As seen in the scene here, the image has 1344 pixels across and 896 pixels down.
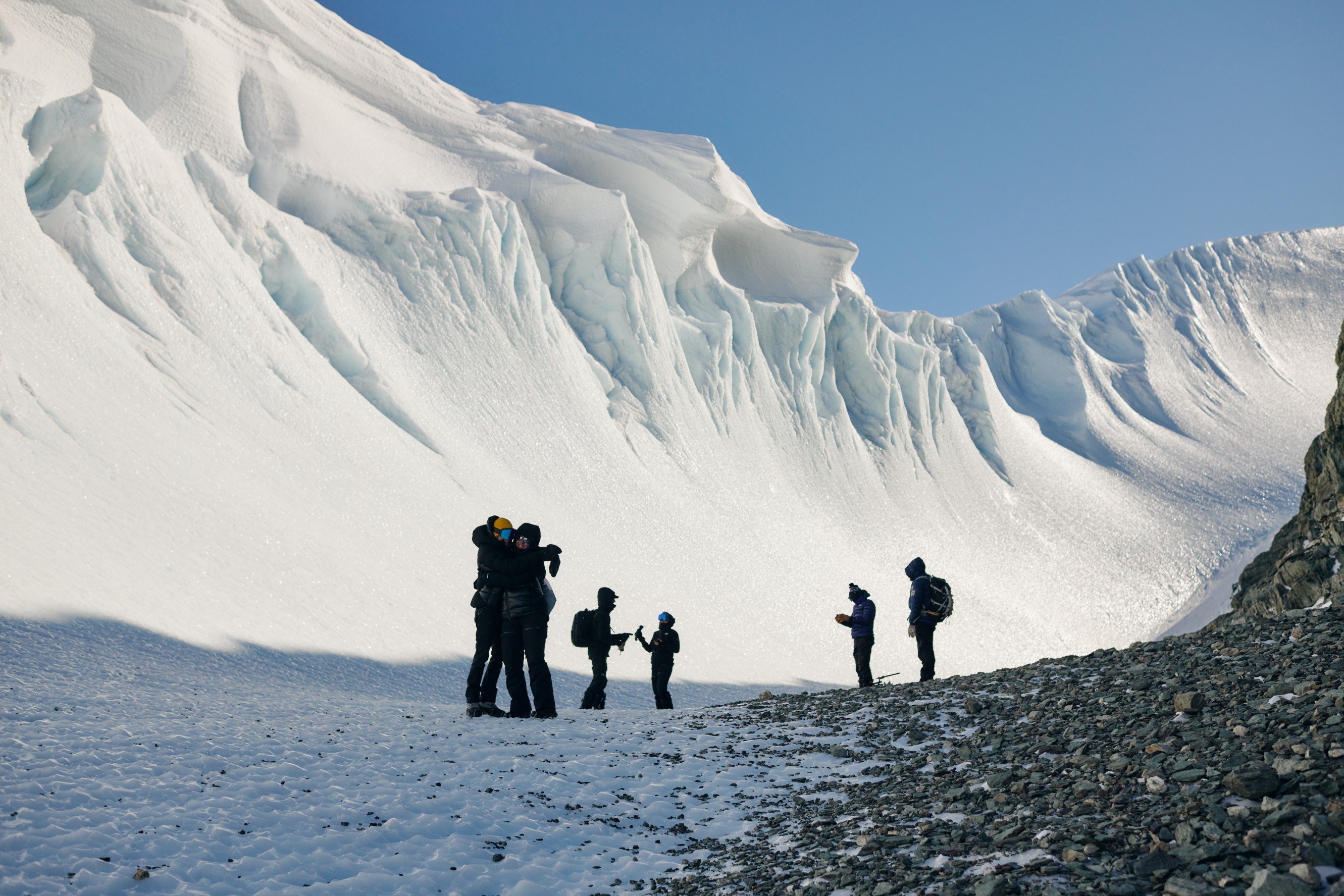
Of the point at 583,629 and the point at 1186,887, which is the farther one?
the point at 583,629

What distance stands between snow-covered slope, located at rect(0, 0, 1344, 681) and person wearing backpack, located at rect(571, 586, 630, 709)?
496 centimetres

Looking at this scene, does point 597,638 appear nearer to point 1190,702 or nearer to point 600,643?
point 600,643

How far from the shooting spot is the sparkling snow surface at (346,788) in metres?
4.98

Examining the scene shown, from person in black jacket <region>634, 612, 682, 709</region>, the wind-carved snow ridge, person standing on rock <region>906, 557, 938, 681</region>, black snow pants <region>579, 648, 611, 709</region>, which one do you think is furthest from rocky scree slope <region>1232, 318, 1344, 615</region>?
the wind-carved snow ridge

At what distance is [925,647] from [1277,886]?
27.6 feet

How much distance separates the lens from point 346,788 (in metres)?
6.17

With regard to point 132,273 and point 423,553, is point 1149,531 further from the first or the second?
point 132,273

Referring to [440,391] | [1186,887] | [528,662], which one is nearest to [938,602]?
[528,662]

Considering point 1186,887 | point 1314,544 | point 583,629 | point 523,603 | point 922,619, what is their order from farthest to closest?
point 922,619
point 583,629
point 1314,544
point 523,603
point 1186,887

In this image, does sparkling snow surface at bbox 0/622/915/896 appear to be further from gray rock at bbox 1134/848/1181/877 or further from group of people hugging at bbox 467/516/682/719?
gray rock at bbox 1134/848/1181/877

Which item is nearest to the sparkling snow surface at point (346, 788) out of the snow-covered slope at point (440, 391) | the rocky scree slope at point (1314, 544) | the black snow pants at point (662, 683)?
the black snow pants at point (662, 683)

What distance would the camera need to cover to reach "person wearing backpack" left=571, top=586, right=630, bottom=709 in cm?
1152

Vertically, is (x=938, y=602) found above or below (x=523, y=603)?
above

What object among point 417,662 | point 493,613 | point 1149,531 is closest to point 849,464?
Answer: point 1149,531
